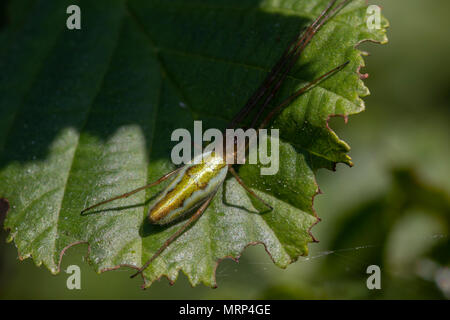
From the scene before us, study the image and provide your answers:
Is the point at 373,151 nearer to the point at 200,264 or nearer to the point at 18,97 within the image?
the point at 200,264

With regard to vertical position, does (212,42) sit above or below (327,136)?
above

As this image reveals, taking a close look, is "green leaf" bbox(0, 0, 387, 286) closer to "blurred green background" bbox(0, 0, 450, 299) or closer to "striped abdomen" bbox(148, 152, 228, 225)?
"striped abdomen" bbox(148, 152, 228, 225)

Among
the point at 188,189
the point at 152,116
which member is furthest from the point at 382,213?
the point at 152,116

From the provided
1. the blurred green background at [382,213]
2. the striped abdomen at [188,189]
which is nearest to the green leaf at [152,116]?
the striped abdomen at [188,189]

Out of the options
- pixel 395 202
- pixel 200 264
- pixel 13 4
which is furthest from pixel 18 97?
pixel 395 202

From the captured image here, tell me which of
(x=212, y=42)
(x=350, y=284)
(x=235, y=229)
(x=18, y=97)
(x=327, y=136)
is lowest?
(x=350, y=284)

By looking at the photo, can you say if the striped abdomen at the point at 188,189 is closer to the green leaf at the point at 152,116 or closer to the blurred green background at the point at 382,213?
the green leaf at the point at 152,116
